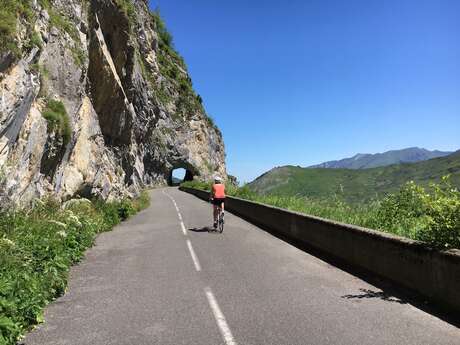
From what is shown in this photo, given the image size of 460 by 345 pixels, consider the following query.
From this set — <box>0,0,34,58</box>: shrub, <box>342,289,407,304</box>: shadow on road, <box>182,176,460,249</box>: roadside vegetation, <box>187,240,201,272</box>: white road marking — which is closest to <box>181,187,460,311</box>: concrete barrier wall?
<box>182,176,460,249</box>: roadside vegetation

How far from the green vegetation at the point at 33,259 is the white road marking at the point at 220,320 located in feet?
8.38

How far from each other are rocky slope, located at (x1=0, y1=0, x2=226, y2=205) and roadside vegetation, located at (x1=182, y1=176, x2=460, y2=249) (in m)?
9.05

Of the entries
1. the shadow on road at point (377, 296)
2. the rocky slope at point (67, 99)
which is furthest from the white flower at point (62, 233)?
the shadow on road at point (377, 296)

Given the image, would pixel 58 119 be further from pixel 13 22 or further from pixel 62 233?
pixel 62 233

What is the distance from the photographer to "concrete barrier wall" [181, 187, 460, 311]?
6.48m

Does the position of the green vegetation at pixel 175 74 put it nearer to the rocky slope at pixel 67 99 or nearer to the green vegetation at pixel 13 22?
the rocky slope at pixel 67 99

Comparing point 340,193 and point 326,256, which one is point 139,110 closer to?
point 340,193

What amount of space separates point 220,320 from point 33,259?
13.1 ft

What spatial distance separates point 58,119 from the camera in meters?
14.4

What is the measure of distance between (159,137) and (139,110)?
39.5 metres

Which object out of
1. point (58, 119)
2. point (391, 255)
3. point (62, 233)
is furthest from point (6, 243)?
point (58, 119)

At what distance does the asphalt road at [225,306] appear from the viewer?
5.46 metres

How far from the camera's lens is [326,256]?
36.6ft

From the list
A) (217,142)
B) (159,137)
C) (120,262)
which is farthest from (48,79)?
(217,142)
